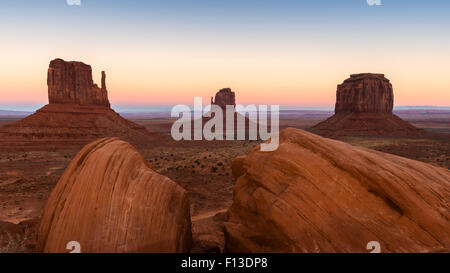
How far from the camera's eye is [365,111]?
Result: 77.9 meters

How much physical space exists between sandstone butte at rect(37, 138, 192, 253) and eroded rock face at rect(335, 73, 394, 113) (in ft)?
281

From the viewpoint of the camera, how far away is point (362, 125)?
232 ft

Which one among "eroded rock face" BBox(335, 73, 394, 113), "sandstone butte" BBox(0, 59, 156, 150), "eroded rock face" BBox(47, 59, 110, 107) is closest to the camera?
"sandstone butte" BBox(0, 59, 156, 150)

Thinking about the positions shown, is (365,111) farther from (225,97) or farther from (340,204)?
(340,204)

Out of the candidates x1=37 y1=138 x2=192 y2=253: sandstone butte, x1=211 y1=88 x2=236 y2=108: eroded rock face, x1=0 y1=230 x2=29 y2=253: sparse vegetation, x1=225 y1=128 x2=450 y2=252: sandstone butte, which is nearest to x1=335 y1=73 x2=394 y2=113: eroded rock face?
x1=211 y1=88 x2=236 y2=108: eroded rock face

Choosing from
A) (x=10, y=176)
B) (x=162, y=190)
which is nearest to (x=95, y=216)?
(x=162, y=190)

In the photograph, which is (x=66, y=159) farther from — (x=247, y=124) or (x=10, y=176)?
(x=247, y=124)

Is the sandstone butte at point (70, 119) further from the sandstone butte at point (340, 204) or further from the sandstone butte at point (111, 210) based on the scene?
the sandstone butte at point (340, 204)

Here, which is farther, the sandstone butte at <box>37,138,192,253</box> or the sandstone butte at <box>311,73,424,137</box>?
the sandstone butte at <box>311,73,424,137</box>

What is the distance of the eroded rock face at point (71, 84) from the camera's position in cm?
5784

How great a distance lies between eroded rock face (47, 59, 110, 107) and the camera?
57.8m

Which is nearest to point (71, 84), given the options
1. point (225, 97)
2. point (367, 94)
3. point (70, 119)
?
point (70, 119)

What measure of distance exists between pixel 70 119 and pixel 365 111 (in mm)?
85520

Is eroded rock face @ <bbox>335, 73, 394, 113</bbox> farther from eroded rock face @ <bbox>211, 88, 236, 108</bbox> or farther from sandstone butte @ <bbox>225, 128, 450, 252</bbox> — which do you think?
sandstone butte @ <bbox>225, 128, 450, 252</bbox>
